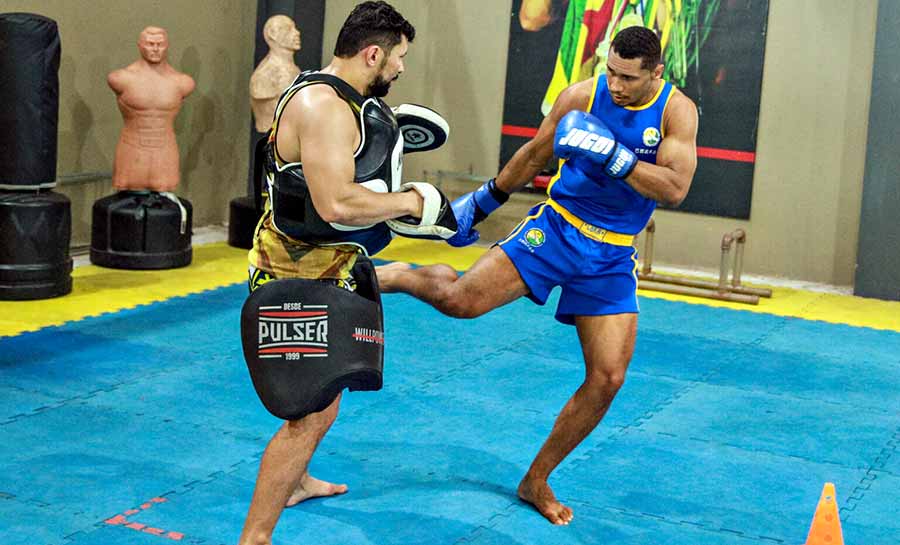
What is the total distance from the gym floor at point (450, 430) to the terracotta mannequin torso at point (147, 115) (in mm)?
831

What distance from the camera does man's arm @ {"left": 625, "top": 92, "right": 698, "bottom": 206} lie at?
4699mm

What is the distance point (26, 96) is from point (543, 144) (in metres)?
4.31

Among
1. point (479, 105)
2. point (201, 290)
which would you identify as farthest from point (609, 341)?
point (479, 105)

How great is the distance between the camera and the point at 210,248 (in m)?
10.3

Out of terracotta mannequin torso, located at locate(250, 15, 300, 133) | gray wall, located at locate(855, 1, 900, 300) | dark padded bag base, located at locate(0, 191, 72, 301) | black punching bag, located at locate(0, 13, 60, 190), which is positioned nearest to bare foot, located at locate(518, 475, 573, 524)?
dark padded bag base, located at locate(0, 191, 72, 301)

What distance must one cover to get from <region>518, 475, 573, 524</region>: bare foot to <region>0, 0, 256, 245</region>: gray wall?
19.3 ft

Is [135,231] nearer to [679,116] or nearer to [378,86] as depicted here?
[679,116]

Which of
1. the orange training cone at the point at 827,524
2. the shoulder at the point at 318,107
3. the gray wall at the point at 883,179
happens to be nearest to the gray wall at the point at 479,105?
the gray wall at the point at 883,179

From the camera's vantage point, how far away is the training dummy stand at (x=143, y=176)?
359 inches

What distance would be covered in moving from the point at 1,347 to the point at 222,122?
4.68m

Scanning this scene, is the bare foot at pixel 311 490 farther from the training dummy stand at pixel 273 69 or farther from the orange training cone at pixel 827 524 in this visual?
the training dummy stand at pixel 273 69

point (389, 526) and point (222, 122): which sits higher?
point (222, 122)

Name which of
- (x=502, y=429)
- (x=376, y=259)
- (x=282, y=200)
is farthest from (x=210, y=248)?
(x=282, y=200)

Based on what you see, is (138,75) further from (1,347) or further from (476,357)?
(476,357)
